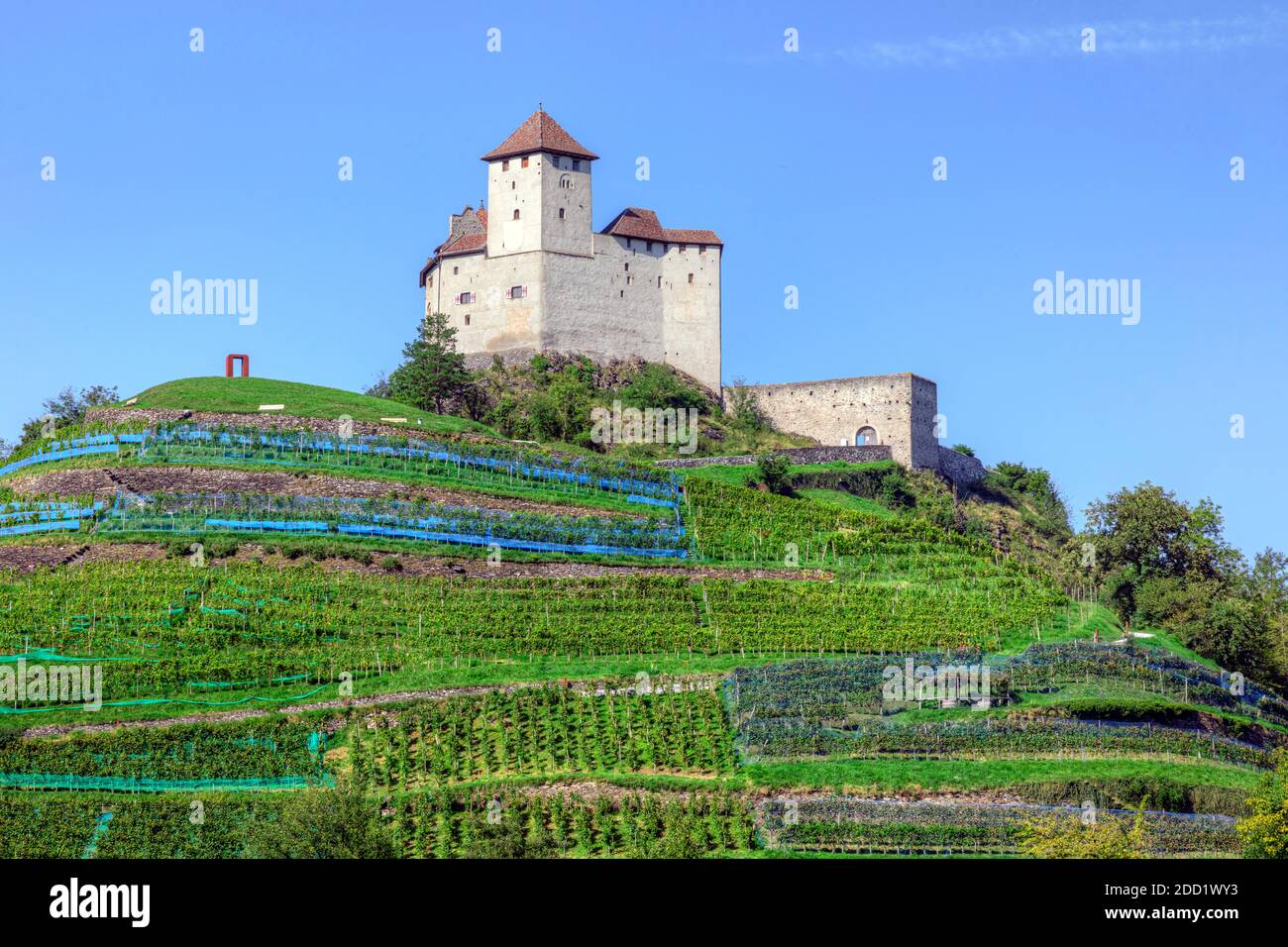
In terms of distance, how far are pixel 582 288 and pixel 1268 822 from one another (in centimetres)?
5201

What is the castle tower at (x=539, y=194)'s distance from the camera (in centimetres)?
7956

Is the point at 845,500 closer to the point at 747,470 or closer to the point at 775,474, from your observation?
the point at 775,474

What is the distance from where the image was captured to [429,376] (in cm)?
7144

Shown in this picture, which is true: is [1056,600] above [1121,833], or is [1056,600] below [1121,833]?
above

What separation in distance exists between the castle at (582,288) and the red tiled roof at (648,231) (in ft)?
0.25

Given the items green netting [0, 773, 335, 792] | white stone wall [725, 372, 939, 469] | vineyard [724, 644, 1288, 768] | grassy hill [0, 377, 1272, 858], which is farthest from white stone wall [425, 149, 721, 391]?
green netting [0, 773, 335, 792]

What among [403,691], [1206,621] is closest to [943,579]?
[1206,621]

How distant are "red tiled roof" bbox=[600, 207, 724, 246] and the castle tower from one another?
5.70 feet

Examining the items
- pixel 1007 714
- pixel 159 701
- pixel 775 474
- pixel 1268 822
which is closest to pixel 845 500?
pixel 775 474

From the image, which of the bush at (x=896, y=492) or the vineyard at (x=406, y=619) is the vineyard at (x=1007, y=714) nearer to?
the vineyard at (x=406, y=619)

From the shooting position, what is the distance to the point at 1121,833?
33.4m

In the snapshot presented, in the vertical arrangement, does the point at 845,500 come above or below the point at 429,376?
below
